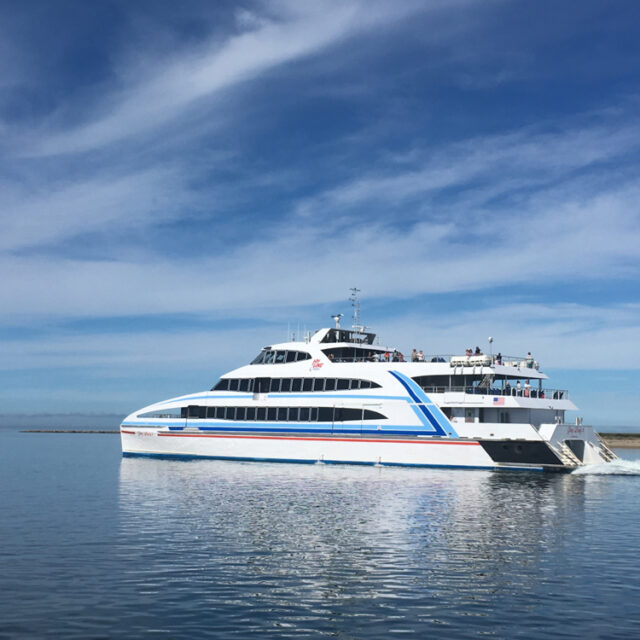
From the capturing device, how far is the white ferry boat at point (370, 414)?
35.8 metres

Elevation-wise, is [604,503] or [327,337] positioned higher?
[327,337]

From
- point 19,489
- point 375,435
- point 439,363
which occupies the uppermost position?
point 439,363

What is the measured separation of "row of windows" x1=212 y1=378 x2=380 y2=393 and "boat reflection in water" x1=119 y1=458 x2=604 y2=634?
8700 millimetres

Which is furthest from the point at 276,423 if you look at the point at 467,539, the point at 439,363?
the point at 467,539

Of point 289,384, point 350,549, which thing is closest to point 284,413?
point 289,384

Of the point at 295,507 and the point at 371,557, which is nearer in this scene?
the point at 371,557

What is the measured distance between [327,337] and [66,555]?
28.0m

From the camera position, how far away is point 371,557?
16453 millimetres

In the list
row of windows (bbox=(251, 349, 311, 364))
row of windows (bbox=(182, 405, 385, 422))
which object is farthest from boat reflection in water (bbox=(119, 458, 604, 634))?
row of windows (bbox=(251, 349, 311, 364))

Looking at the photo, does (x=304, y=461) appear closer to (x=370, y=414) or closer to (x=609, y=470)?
(x=370, y=414)

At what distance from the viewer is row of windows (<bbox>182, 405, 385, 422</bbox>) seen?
38812mm

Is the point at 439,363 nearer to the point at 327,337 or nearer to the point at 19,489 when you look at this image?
the point at 327,337

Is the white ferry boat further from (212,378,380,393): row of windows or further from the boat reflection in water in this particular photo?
the boat reflection in water

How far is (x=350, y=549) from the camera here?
56.5 ft
